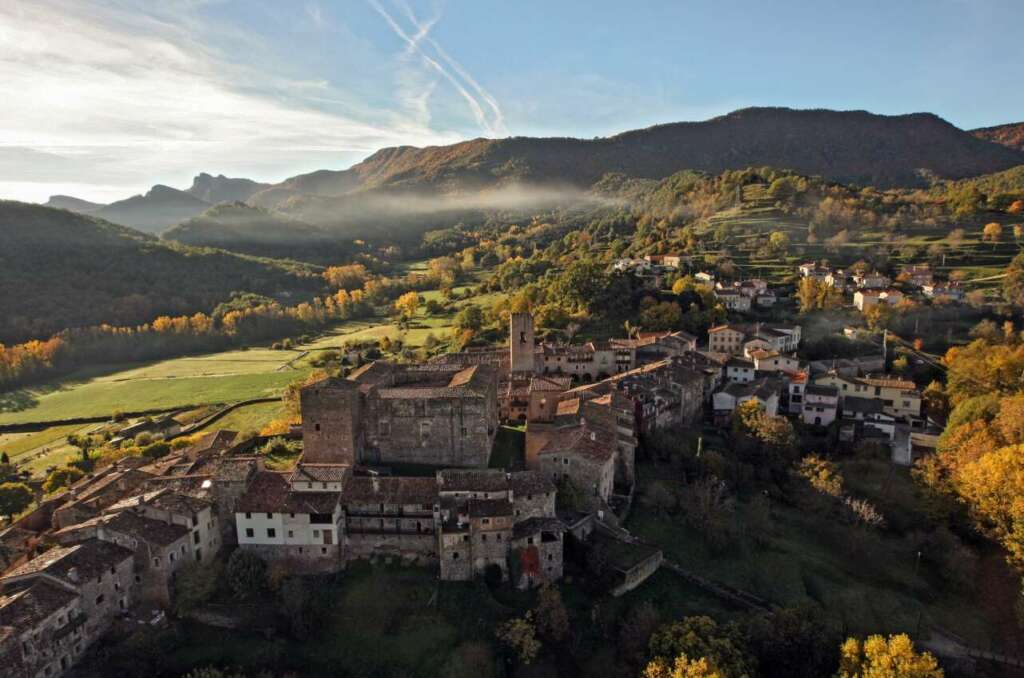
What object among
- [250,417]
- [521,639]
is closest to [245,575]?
[521,639]

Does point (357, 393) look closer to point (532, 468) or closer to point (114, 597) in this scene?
point (532, 468)

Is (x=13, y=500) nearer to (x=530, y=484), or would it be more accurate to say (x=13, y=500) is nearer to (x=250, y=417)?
(x=250, y=417)

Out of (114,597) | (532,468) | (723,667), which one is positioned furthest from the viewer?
(532,468)

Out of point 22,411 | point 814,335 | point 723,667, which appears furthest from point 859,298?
point 22,411

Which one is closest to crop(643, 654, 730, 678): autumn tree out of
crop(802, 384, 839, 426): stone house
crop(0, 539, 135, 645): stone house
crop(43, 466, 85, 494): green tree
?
crop(0, 539, 135, 645): stone house

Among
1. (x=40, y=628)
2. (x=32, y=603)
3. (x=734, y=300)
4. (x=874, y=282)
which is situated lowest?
(x=40, y=628)

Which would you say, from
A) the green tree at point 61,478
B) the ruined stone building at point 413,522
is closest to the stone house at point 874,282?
the ruined stone building at point 413,522
